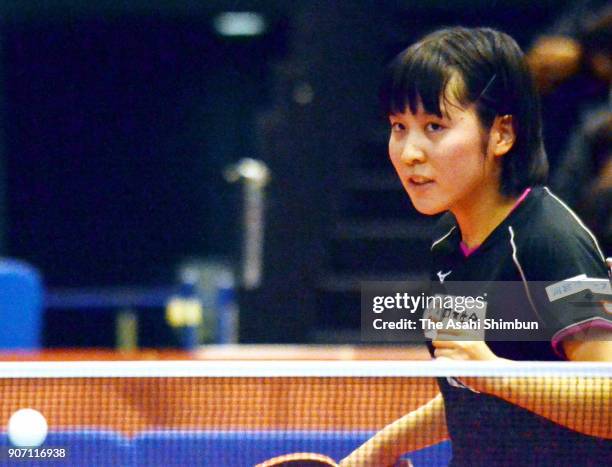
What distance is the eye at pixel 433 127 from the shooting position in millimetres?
2371

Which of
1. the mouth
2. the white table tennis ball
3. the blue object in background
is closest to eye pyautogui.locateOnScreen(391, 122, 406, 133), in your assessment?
the mouth

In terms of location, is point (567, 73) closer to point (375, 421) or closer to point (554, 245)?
point (375, 421)

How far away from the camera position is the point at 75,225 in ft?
39.1

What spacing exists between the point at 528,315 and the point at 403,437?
0.43m

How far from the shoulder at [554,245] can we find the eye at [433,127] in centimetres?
23

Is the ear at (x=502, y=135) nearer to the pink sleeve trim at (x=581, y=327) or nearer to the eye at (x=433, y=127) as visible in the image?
the eye at (x=433, y=127)

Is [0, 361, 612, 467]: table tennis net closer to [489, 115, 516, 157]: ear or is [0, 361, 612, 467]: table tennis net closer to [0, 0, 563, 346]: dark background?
[489, 115, 516, 157]: ear

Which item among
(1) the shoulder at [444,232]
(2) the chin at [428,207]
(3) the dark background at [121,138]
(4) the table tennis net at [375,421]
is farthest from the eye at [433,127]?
(3) the dark background at [121,138]

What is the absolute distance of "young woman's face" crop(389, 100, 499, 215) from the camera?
7.72ft

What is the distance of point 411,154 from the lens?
2369mm

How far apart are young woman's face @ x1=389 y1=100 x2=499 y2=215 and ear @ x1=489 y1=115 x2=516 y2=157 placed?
0.02m

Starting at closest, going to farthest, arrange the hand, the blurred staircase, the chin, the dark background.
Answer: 1. the hand
2. the chin
3. the blurred staircase
4. the dark background

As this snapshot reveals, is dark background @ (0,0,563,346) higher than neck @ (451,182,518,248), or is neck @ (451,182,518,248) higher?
dark background @ (0,0,563,346)

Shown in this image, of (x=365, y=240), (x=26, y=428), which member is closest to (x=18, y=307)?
(x=365, y=240)
